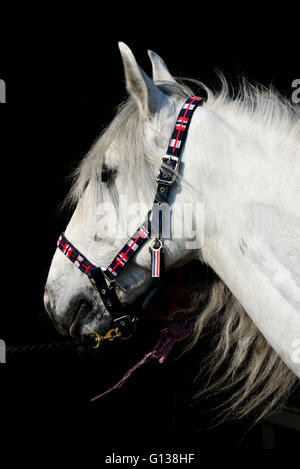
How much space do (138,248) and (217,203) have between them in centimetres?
28

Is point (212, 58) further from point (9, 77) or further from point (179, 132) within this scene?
point (179, 132)

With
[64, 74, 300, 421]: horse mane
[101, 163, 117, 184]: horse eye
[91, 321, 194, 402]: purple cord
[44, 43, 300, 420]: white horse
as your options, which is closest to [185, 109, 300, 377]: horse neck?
[44, 43, 300, 420]: white horse

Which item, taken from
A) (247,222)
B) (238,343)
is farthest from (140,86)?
(238,343)

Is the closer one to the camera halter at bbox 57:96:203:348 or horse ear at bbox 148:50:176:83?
halter at bbox 57:96:203:348

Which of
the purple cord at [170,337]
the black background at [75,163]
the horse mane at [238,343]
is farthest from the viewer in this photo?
the black background at [75,163]

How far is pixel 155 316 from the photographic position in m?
1.77

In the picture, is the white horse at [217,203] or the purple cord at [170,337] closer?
the white horse at [217,203]

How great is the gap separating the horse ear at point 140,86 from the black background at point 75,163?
1.22m

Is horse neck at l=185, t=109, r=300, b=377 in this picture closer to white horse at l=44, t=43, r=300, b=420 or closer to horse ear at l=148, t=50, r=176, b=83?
white horse at l=44, t=43, r=300, b=420

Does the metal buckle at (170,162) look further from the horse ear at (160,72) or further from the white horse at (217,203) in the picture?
the horse ear at (160,72)

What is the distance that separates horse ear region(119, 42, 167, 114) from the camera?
43.8 inches

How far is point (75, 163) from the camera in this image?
255 centimetres

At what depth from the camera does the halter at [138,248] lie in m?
1.20

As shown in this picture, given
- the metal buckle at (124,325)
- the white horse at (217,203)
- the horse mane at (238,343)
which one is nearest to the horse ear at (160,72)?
the white horse at (217,203)
